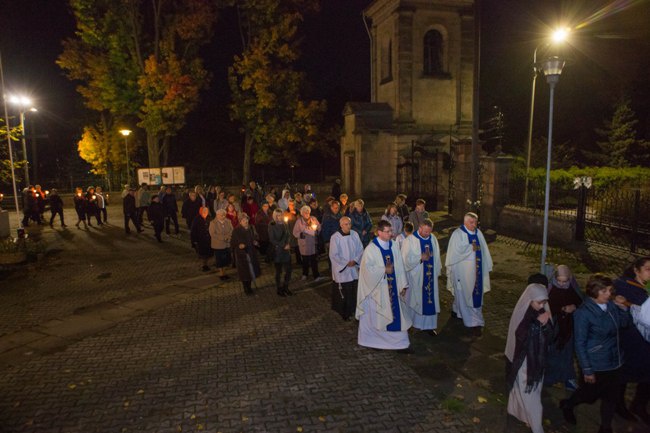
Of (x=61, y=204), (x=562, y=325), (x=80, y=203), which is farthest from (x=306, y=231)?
(x=61, y=204)

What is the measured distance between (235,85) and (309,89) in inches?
264

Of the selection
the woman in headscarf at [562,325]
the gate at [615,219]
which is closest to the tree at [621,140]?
the gate at [615,219]

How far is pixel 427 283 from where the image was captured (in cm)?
752

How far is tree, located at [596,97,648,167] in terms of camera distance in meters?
34.1

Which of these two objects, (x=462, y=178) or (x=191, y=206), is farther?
(x=462, y=178)

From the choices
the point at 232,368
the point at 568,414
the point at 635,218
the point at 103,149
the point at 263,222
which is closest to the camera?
the point at 568,414

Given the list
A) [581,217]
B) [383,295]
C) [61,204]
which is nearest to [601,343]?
[383,295]

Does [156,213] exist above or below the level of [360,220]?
below

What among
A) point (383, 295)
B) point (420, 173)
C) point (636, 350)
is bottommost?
point (636, 350)

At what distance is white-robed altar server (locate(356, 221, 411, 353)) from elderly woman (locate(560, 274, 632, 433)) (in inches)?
101

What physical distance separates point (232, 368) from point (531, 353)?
12.4ft

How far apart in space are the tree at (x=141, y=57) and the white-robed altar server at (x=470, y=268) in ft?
78.7

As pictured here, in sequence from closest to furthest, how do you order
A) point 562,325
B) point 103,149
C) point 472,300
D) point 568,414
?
point 568,414 → point 562,325 → point 472,300 → point 103,149

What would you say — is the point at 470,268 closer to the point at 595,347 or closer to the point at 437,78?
the point at 595,347
